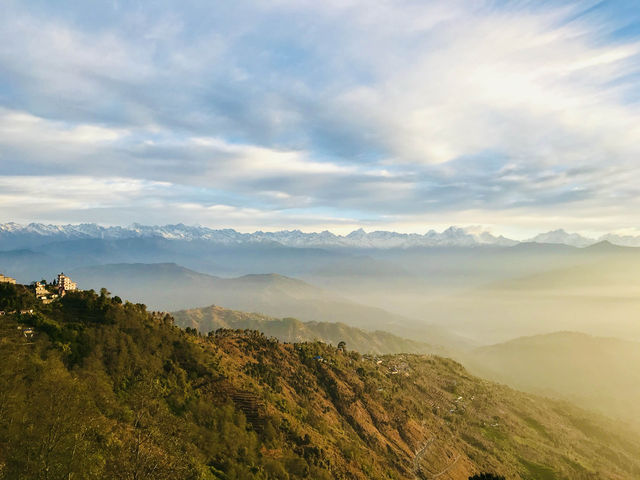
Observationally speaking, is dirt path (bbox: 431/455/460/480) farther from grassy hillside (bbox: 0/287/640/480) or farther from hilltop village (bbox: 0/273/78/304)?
hilltop village (bbox: 0/273/78/304)

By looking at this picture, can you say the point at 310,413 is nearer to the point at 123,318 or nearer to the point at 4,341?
the point at 123,318

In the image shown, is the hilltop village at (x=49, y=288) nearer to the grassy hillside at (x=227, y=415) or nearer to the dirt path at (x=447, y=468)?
the grassy hillside at (x=227, y=415)

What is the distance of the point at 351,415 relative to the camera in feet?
402

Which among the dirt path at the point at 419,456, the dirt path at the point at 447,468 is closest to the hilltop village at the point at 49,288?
the dirt path at the point at 419,456

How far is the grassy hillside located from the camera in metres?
34.0

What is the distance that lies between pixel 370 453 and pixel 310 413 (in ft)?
66.0

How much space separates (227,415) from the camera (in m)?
74.8

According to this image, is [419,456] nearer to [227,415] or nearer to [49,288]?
[227,415]

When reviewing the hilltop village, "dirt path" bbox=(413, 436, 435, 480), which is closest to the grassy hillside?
"dirt path" bbox=(413, 436, 435, 480)

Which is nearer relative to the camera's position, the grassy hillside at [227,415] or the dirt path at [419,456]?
the grassy hillside at [227,415]

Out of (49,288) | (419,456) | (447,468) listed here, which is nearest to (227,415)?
(49,288)

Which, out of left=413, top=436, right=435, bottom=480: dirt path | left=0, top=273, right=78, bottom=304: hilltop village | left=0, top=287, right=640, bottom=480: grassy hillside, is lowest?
left=413, top=436, right=435, bottom=480: dirt path

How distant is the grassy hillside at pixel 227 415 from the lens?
34.0m

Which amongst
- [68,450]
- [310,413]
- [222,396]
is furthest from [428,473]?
[68,450]
